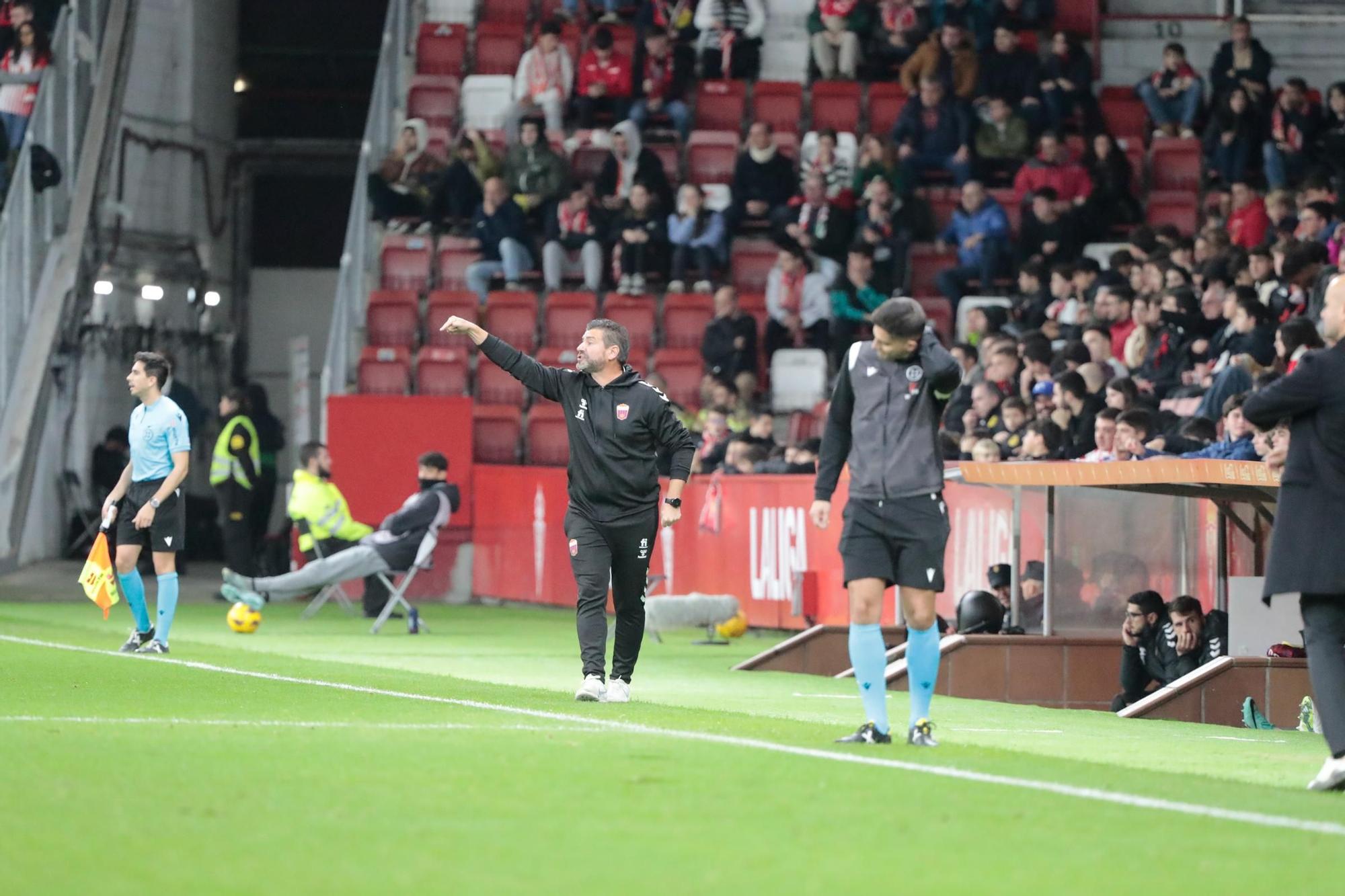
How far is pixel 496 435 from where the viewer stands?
79.1 ft

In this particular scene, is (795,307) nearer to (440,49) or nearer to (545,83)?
(545,83)

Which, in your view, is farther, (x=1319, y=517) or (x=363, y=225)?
(x=363, y=225)

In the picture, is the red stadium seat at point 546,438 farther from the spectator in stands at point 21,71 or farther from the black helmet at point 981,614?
the black helmet at point 981,614

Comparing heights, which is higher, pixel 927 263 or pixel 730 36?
pixel 730 36

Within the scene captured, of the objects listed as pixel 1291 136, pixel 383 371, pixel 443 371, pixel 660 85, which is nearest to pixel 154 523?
pixel 383 371

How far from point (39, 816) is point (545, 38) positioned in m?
Answer: 21.2

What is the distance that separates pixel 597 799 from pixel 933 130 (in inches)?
777

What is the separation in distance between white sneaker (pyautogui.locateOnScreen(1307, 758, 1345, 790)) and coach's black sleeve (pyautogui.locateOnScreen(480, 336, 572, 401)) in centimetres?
448

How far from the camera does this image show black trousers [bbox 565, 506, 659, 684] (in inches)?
420

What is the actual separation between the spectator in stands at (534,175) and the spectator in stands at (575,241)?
333mm

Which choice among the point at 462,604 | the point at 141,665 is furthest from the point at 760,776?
the point at 462,604

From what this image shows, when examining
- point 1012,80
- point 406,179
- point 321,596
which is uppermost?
point 1012,80

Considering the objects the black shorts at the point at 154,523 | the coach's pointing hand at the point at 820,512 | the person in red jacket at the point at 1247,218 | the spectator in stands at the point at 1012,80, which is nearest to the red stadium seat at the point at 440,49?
the spectator in stands at the point at 1012,80

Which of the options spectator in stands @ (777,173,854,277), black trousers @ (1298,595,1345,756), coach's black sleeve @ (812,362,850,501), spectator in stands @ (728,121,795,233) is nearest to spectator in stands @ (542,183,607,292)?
spectator in stands @ (728,121,795,233)
